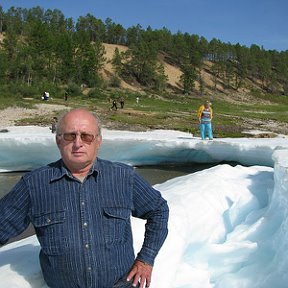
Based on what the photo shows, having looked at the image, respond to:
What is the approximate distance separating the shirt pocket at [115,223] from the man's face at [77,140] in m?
0.26

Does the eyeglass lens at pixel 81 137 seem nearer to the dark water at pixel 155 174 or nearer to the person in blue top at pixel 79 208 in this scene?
the person in blue top at pixel 79 208

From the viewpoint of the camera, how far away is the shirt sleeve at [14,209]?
6.13 ft

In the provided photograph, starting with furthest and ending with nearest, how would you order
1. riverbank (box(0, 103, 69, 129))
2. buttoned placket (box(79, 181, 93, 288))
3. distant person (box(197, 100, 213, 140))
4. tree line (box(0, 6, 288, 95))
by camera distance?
tree line (box(0, 6, 288, 95)), riverbank (box(0, 103, 69, 129)), distant person (box(197, 100, 213, 140)), buttoned placket (box(79, 181, 93, 288))

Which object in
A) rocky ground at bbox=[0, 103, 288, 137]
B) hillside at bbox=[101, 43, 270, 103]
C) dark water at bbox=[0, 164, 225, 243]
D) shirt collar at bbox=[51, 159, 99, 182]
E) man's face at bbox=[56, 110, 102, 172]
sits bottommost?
dark water at bbox=[0, 164, 225, 243]

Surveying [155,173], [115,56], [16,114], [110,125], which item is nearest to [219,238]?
[155,173]

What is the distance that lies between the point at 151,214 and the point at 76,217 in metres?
0.42

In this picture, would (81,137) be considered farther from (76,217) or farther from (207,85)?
(207,85)

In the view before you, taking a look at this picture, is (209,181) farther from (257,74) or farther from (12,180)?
(257,74)

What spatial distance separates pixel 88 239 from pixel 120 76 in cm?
5879

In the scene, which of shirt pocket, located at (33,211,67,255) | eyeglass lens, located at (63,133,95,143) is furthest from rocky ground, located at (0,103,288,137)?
shirt pocket, located at (33,211,67,255)

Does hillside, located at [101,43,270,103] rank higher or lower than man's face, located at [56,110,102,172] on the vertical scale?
higher

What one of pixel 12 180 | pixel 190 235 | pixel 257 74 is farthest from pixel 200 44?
pixel 190 235

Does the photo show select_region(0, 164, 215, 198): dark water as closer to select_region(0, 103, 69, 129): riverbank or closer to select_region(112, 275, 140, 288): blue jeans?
select_region(112, 275, 140, 288): blue jeans

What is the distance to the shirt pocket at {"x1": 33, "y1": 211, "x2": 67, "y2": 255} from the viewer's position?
73.1 inches
